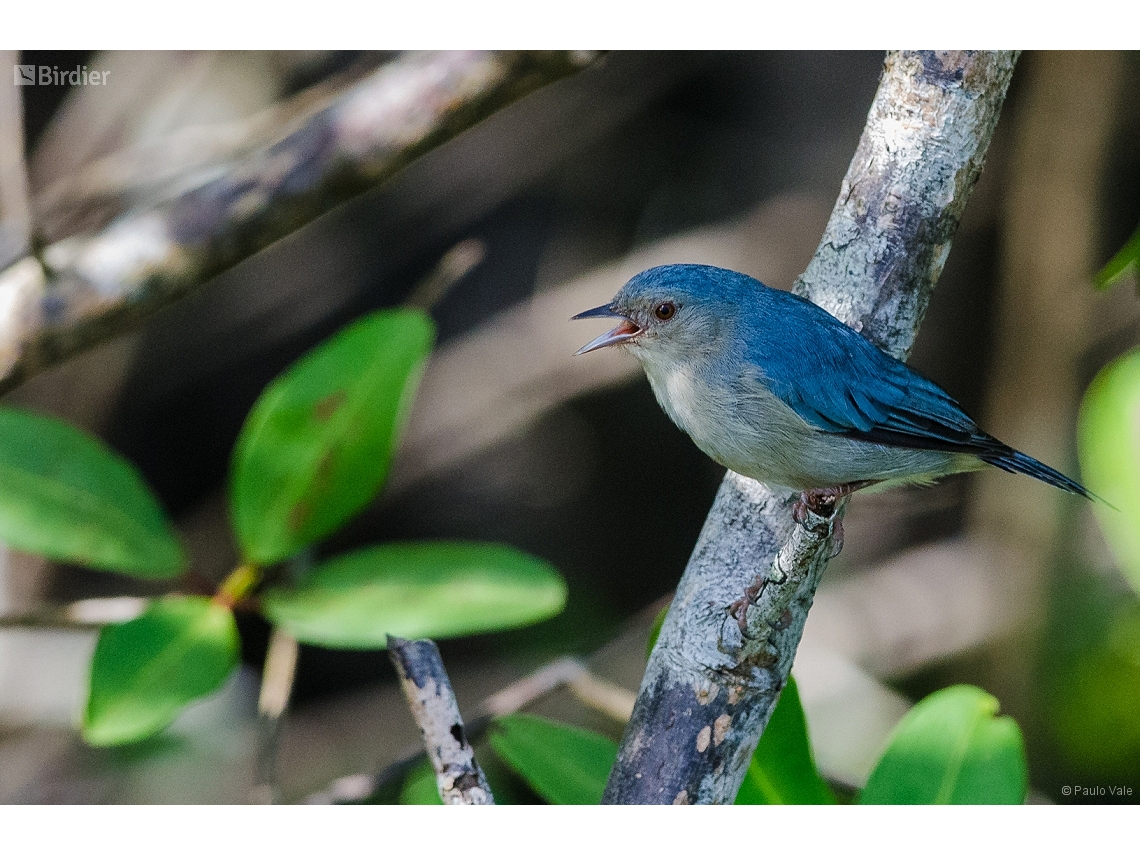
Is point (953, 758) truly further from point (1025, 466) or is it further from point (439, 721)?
point (439, 721)

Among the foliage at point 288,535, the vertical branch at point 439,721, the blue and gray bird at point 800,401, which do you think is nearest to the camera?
the vertical branch at point 439,721

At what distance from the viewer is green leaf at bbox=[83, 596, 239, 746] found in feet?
5.94

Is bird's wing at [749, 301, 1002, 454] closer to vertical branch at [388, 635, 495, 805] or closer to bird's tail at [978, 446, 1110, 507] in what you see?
bird's tail at [978, 446, 1110, 507]

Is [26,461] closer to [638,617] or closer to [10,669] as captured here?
[10,669]

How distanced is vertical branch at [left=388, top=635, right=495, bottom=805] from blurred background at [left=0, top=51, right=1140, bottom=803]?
99 centimetres

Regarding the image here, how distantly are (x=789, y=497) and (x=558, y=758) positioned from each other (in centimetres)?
68

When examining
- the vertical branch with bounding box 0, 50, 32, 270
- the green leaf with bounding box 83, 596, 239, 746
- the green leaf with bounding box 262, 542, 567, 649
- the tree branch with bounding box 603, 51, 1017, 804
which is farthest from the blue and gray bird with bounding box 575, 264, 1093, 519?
the vertical branch with bounding box 0, 50, 32, 270

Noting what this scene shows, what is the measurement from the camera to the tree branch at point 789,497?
1.69 metres

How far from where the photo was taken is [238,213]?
2.28 m

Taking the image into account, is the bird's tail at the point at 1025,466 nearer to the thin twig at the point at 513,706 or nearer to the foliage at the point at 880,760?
the foliage at the point at 880,760

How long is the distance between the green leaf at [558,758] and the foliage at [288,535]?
0.72 feet

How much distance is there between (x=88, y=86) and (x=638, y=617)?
6.32ft

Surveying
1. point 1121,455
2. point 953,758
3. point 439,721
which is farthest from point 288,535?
point 1121,455

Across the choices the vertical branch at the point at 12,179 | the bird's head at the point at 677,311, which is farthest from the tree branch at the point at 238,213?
the bird's head at the point at 677,311
